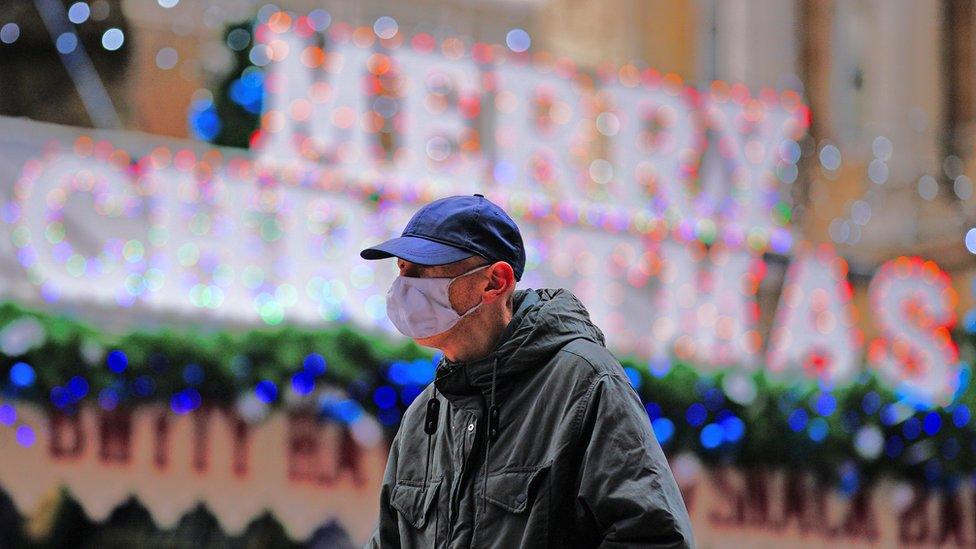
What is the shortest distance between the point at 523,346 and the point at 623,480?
0.34 meters

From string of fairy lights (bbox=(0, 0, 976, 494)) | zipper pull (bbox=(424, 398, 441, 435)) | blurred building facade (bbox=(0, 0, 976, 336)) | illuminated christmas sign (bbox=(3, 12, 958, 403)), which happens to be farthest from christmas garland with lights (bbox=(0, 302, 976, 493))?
blurred building facade (bbox=(0, 0, 976, 336))

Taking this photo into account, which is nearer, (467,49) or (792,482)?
(792,482)

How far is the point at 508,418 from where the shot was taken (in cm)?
254

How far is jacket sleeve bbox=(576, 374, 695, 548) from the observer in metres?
2.33

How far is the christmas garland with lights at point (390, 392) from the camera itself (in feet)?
17.9

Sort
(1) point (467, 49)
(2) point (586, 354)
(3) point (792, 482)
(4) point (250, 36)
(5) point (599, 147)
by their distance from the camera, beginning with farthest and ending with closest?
(5) point (599, 147)
(1) point (467, 49)
(4) point (250, 36)
(3) point (792, 482)
(2) point (586, 354)

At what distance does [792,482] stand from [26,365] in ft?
12.5

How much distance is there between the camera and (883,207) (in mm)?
12211

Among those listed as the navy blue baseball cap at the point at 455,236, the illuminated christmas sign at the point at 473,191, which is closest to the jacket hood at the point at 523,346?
the navy blue baseball cap at the point at 455,236

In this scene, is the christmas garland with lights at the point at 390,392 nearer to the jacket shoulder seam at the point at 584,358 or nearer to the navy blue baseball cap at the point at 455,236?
the navy blue baseball cap at the point at 455,236

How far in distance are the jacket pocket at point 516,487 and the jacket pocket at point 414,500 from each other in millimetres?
169

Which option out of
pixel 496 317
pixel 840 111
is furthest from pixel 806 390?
pixel 840 111

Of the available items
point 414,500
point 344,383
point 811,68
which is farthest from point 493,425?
point 811,68

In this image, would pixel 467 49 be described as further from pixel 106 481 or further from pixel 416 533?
pixel 416 533
